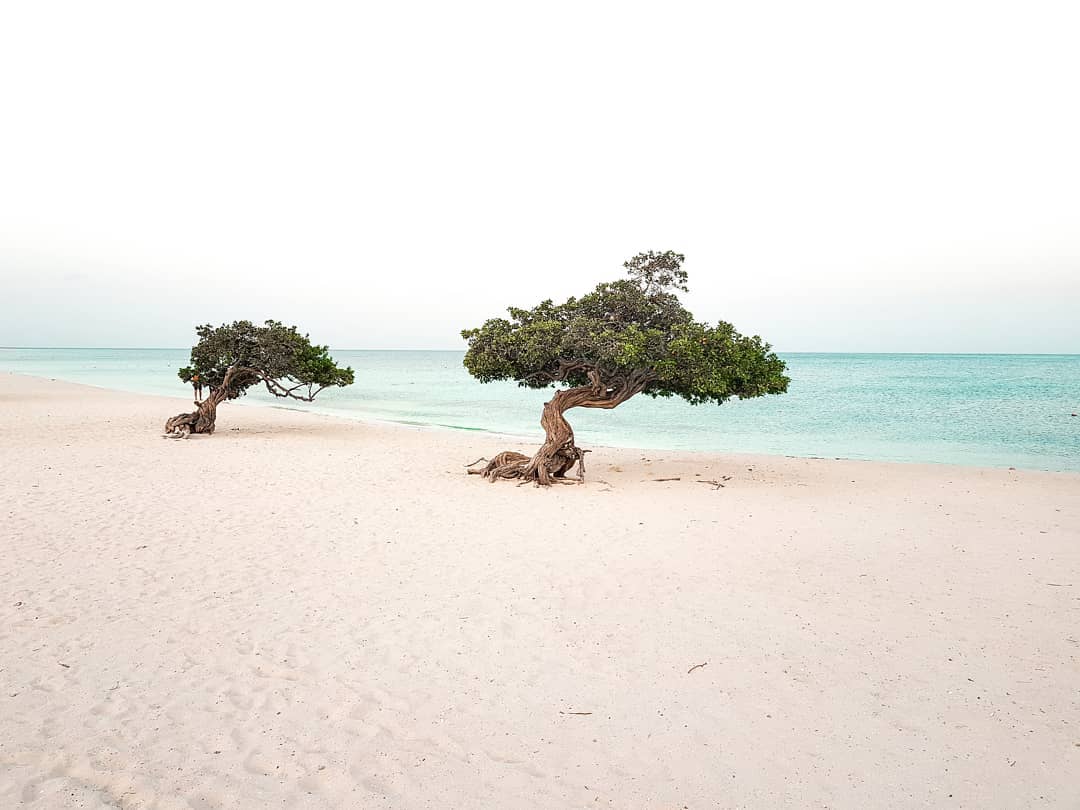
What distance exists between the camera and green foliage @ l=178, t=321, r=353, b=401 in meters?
19.9

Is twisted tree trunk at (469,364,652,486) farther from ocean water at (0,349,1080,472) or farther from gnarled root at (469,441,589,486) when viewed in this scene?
ocean water at (0,349,1080,472)

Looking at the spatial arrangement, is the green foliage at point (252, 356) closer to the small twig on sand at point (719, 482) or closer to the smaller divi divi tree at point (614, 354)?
the smaller divi divi tree at point (614, 354)

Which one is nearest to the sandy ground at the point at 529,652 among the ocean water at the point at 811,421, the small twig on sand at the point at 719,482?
the small twig on sand at the point at 719,482

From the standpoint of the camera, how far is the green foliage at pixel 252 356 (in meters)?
19.9

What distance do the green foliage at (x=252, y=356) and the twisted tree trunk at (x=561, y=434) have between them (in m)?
8.27

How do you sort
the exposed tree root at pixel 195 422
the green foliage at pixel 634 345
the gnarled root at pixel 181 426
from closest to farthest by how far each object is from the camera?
1. the green foliage at pixel 634 345
2. the gnarled root at pixel 181 426
3. the exposed tree root at pixel 195 422

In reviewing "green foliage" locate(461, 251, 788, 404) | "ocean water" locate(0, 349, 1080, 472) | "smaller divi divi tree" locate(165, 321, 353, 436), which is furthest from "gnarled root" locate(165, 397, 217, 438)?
"green foliage" locate(461, 251, 788, 404)

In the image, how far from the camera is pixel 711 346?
13258 mm

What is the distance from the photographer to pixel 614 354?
12734 millimetres

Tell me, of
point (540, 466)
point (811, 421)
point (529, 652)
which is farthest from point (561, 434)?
point (811, 421)

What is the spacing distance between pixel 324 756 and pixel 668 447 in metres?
20.7

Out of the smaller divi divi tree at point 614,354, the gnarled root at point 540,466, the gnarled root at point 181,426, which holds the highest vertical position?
the smaller divi divi tree at point 614,354

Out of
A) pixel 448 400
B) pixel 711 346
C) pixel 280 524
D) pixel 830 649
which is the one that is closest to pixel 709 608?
pixel 830 649

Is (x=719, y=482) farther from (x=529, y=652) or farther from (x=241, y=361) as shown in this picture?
(x=241, y=361)
